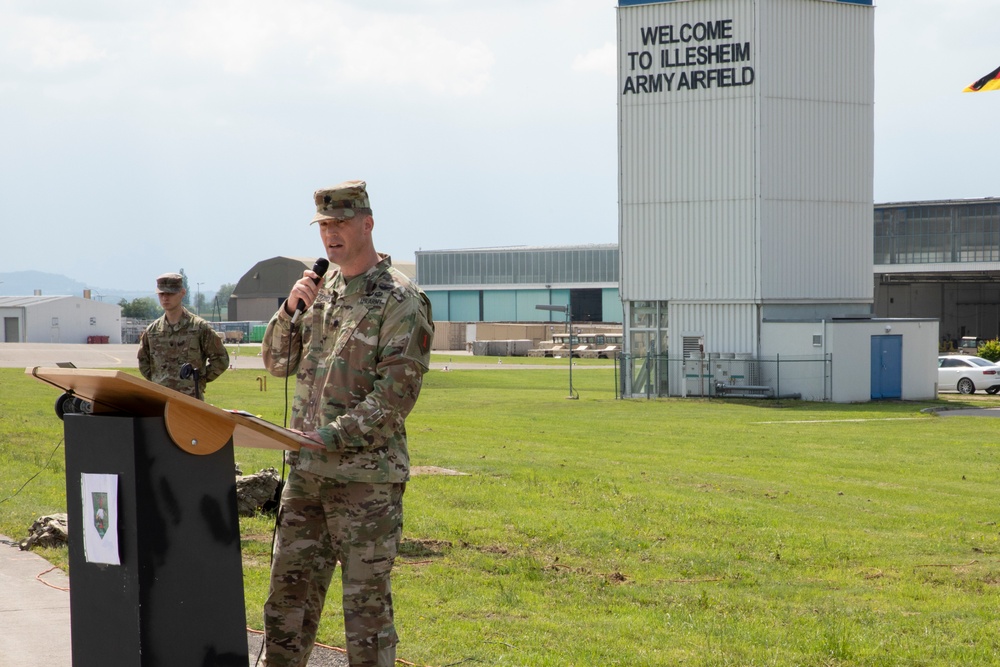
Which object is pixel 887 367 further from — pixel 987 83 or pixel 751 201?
pixel 987 83

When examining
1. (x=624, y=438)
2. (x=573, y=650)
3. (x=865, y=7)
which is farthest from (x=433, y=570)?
(x=865, y=7)

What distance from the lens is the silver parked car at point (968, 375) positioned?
44125 millimetres

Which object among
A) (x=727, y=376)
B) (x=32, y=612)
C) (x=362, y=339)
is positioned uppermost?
(x=362, y=339)

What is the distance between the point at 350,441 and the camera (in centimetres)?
533

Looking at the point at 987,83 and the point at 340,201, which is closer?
the point at 340,201

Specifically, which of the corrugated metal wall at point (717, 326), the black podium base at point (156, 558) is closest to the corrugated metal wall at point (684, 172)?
the corrugated metal wall at point (717, 326)

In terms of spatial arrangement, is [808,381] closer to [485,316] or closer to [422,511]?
[422,511]

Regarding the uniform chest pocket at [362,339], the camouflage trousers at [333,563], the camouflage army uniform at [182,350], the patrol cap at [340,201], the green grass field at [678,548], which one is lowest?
the green grass field at [678,548]

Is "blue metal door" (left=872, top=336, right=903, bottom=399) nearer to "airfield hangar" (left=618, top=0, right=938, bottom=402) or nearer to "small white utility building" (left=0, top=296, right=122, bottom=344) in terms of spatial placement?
"airfield hangar" (left=618, top=0, right=938, bottom=402)

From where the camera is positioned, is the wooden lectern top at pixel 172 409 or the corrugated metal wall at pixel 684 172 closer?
the wooden lectern top at pixel 172 409

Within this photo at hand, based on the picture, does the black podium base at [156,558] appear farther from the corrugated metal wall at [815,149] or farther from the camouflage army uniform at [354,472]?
the corrugated metal wall at [815,149]

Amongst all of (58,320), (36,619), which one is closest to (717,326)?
(36,619)

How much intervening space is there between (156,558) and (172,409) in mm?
583

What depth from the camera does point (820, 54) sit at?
133 ft
